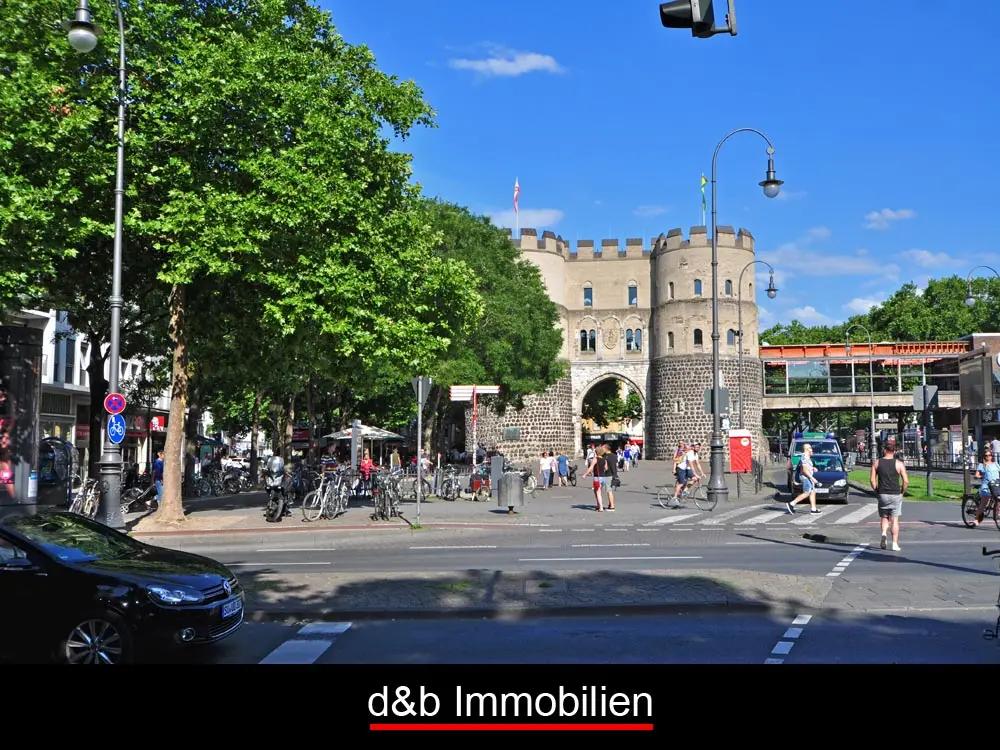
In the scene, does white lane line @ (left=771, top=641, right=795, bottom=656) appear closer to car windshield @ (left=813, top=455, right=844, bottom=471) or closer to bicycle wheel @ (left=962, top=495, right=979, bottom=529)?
bicycle wheel @ (left=962, top=495, right=979, bottom=529)

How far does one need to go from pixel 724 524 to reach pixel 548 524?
3946 millimetres

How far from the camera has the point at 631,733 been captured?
4.48m

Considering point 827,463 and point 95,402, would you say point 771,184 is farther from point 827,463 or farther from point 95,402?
point 95,402

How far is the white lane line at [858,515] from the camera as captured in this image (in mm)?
20578

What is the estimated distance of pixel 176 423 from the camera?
1989 cm

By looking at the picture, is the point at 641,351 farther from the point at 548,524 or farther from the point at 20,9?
the point at 20,9

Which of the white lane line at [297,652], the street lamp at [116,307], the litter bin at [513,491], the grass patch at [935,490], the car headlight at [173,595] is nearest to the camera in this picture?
Result: the car headlight at [173,595]

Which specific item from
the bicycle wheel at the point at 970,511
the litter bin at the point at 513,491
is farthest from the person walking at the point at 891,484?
the litter bin at the point at 513,491

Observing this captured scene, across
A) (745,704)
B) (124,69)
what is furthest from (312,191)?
(745,704)

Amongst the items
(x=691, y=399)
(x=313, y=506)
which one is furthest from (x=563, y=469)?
(x=691, y=399)

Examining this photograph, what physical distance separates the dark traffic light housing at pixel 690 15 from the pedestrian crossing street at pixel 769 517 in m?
14.3

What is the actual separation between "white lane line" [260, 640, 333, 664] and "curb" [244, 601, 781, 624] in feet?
4.09

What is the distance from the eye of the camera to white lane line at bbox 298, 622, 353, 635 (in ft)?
26.6

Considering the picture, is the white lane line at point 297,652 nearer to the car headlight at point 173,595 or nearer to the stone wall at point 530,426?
the car headlight at point 173,595
